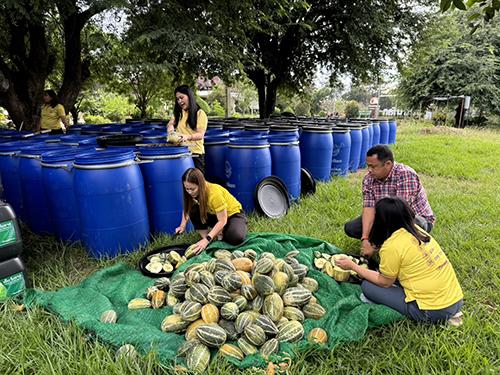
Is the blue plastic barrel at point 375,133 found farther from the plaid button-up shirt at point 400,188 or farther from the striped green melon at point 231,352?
the striped green melon at point 231,352

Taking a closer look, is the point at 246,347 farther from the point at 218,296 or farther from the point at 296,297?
the point at 296,297

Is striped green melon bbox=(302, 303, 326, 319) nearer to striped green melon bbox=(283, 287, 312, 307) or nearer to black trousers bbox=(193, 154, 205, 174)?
striped green melon bbox=(283, 287, 312, 307)

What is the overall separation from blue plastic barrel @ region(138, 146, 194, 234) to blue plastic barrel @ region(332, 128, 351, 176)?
11.7 ft

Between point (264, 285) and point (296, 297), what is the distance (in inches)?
9.9

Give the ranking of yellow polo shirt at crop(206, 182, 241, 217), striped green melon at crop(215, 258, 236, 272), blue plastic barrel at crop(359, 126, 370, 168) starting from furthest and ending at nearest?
blue plastic barrel at crop(359, 126, 370, 168), yellow polo shirt at crop(206, 182, 241, 217), striped green melon at crop(215, 258, 236, 272)

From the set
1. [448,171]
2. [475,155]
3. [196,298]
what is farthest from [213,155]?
[475,155]

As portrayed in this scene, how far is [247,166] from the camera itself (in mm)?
4578

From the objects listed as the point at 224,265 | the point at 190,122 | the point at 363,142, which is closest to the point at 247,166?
the point at 190,122

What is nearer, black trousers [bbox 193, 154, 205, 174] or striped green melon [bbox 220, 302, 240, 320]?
striped green melon [bbox 220, 302, 240, 320]

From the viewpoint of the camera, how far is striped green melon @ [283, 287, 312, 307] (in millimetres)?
2441

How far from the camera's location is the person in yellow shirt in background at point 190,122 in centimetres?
433

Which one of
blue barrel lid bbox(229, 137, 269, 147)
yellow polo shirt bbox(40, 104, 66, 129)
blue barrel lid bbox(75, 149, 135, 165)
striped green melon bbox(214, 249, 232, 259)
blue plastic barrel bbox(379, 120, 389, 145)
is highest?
yellow polo shirt bbox(40, 104, 66, 129)

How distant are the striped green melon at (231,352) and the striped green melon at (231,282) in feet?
1.41

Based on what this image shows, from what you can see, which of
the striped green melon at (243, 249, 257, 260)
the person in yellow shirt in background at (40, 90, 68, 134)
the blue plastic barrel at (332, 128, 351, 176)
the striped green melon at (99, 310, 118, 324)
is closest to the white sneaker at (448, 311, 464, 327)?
the striped green melon at (243, 249, 257, 260)
